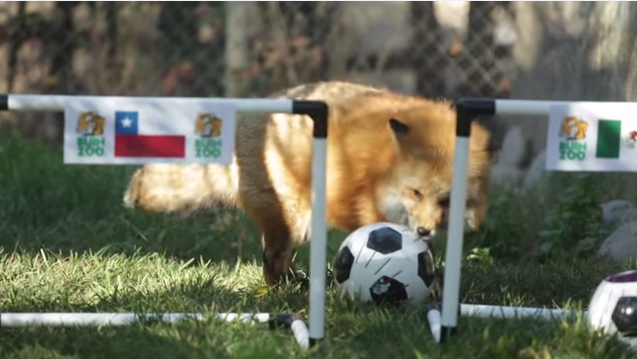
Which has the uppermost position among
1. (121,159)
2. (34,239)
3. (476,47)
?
(476,47)

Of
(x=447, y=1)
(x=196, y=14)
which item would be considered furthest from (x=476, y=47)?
(x=196, y=14)

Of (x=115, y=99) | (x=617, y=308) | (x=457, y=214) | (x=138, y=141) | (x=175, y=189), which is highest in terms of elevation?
(x=115, y=99)

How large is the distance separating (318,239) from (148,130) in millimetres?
697

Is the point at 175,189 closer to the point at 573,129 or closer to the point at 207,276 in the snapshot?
the point at 207,276

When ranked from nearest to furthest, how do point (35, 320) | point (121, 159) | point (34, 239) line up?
point (121, 159) < point (35, 320) < point (34, 239)

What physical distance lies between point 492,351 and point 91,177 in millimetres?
4432

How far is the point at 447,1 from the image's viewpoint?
9445 millimetres

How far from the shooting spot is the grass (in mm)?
3939

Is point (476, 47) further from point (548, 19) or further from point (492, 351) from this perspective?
point (492, 351)

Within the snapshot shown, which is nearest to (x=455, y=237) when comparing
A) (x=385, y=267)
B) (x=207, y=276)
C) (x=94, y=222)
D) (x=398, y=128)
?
(x=385, y=267)

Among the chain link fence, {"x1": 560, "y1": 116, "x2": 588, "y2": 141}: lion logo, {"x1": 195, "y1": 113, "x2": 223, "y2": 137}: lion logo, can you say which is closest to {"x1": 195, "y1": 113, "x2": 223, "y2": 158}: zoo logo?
{"x1": 195, "y1": 113, "x2": 223, "y2": 137}: lion logo

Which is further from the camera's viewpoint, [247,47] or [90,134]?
[247,47]

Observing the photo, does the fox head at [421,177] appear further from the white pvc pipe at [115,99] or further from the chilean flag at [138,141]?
the chilean flag at [138,141]

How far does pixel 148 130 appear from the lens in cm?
386
